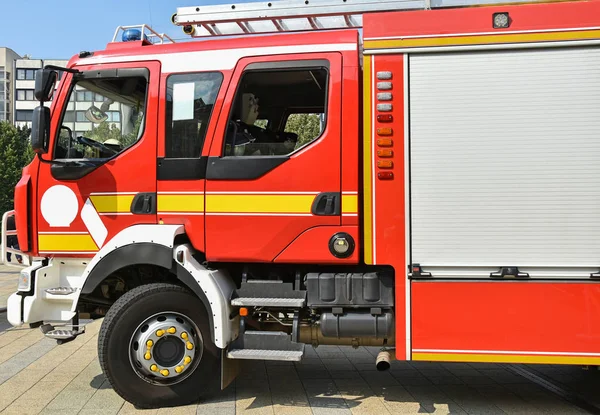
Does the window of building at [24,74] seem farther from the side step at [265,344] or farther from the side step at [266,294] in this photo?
the side step at [265,344]

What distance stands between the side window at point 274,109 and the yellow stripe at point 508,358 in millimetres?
1834

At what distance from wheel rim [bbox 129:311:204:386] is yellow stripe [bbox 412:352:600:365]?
1.71 meters

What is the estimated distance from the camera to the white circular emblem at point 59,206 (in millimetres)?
4203

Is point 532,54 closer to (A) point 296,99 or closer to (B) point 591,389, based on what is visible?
(A) point 296,99

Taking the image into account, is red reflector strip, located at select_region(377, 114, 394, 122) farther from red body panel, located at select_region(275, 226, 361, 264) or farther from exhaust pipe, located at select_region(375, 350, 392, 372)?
exhaust pipe, located at select_region(375, 350, 392, 372)

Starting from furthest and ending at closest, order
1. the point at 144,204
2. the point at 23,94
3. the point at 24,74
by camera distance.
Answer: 1. the point at 24,74
2. the point at 23,94
3. the point at 144,204

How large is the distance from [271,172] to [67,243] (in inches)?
72.1

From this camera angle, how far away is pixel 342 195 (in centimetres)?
381

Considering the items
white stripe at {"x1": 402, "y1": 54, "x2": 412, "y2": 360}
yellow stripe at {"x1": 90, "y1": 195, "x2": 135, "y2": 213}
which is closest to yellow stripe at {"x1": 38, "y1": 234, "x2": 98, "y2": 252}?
yellow stripe at {"x1": 90, "y1": 195, "x2": 135, "y2": 213}

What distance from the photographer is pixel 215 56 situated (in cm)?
406

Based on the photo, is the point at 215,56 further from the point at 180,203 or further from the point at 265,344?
the point at 265,344

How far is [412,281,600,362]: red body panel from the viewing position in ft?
11.6

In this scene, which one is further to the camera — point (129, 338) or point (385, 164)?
point (129, 338)

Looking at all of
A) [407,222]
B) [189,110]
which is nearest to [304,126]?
[189,110]
